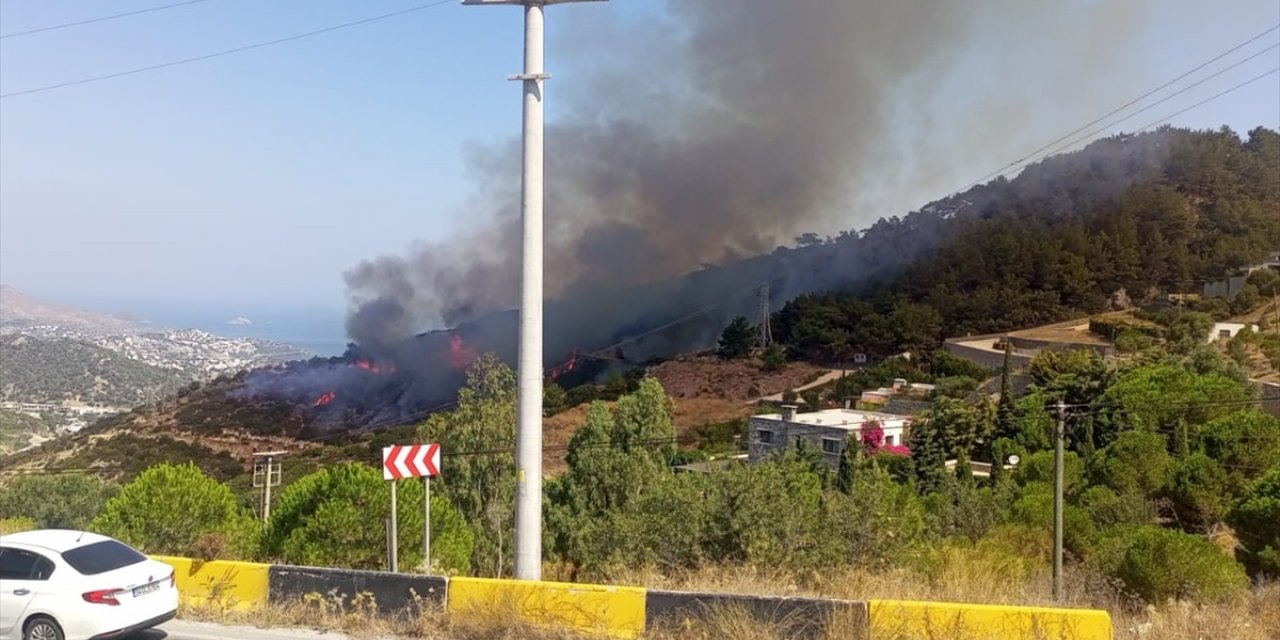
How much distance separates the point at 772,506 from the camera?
12.2 m

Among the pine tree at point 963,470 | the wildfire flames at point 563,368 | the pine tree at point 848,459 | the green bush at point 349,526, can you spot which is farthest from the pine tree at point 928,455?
the wildfire flames at point 563,368

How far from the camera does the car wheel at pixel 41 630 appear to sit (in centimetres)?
675

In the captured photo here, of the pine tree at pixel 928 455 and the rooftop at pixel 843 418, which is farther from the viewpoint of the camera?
the rooftop at pixel 843 418

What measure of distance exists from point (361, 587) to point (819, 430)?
34538mm

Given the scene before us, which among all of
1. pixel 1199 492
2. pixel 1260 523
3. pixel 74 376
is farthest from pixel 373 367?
pixel 1260 523

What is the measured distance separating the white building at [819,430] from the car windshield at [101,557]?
3268cm

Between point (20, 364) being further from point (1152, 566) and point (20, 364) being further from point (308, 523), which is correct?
point (1152, 566)

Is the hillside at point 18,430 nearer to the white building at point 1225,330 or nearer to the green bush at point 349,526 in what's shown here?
the green bush at point 349,526

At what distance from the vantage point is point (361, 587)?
743cm

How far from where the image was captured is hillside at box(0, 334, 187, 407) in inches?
3723

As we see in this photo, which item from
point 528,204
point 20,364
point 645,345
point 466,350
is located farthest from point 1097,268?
point 20,364

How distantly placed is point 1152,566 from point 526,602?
10477mm

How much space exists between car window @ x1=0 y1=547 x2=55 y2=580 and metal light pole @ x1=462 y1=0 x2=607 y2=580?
10.8 feet

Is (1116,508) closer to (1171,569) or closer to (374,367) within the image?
(1171,569)
